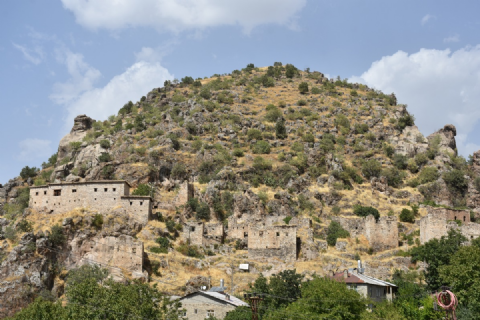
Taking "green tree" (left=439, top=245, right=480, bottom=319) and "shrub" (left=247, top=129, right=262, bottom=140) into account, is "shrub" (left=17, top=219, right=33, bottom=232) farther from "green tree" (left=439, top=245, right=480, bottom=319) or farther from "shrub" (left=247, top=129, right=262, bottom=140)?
"green tree" (left=439, top=245, right=480, bottom=319)

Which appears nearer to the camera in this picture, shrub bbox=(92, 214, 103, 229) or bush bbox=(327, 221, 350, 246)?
shrub bbox=(92, 214, 103, 229)

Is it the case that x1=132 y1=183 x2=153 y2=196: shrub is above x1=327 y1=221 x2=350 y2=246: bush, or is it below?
above

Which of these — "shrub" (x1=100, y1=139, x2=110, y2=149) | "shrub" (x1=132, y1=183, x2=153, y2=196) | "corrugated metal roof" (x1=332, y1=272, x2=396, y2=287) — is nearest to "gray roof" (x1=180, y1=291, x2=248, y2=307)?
"corrugated metal roof" (x1=332, y1=272, x2=396, y2=287)

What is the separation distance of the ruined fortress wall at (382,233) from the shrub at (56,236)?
109ft

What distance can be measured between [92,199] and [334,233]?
28.1 metres

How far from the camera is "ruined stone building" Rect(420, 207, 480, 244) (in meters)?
64.0

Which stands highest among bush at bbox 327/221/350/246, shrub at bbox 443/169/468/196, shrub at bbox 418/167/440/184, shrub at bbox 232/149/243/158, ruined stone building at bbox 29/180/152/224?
shrub at bbox 232/149/243/158

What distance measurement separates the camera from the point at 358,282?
55.1 meters

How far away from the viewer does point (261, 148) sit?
9412 centimetres

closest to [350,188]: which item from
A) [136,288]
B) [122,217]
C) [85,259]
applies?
[122,217]

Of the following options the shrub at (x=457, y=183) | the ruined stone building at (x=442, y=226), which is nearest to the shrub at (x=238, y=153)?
the shrub at (x=457, y=183)

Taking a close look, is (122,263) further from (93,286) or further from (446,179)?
(446,179)

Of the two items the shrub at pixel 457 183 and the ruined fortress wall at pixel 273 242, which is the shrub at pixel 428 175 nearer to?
the shrub at pixel 457 183

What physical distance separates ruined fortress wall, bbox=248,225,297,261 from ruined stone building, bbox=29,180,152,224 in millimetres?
12335
